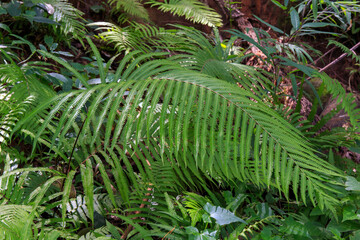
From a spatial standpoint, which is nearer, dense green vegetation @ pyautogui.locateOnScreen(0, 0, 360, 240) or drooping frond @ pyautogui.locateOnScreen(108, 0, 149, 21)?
dense green vegetation @ pyautogui.locateOnScreen(0, 0, 360, 240)

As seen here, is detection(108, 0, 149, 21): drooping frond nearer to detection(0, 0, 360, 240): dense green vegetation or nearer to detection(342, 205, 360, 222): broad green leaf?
detection(0, 0, 360, 240): dense green vegetation

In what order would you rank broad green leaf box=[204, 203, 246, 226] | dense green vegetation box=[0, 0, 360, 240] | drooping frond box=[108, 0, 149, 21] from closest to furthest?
dense green vegetation box=[0, 0, 360, 240] → broad green leaf box=[204, 203, 246, 226] → drooping frond box=[108, 0, 149, 21]

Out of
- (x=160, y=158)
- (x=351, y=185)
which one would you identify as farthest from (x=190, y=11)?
(x=351, y=185)

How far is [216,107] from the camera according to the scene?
3.09 feet

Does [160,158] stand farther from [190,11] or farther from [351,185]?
[190,11]

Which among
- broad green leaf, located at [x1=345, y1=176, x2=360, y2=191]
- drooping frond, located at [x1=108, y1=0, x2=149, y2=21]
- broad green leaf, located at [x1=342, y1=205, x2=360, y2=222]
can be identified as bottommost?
broad green leaf, located at [x1=342, y1=205, x2=360, y2=222]

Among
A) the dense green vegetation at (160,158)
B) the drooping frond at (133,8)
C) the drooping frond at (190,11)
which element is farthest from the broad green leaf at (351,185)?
the drooping frond at (133,8)

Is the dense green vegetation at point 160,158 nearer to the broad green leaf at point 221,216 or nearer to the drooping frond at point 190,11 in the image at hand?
the broad green leaf at point 221,216

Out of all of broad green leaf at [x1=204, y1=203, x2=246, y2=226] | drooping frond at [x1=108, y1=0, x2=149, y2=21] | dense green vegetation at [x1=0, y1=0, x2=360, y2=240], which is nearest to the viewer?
dense green vegetation at [x1=0, y1=0, x2=360, y2=240]

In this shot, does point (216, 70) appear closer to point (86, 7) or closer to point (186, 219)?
point (186, 219)

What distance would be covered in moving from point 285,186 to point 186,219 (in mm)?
424

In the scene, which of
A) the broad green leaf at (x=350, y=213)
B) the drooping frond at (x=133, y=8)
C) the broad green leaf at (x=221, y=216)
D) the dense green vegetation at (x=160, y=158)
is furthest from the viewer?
the drooping frond at (x=133, y=8)

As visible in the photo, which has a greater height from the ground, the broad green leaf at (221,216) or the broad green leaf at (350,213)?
the broad green leaf at (350,213)

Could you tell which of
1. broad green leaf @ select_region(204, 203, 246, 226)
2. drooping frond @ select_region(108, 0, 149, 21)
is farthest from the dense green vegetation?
drooping frond @ select_region(108, 0, 149, 21)
